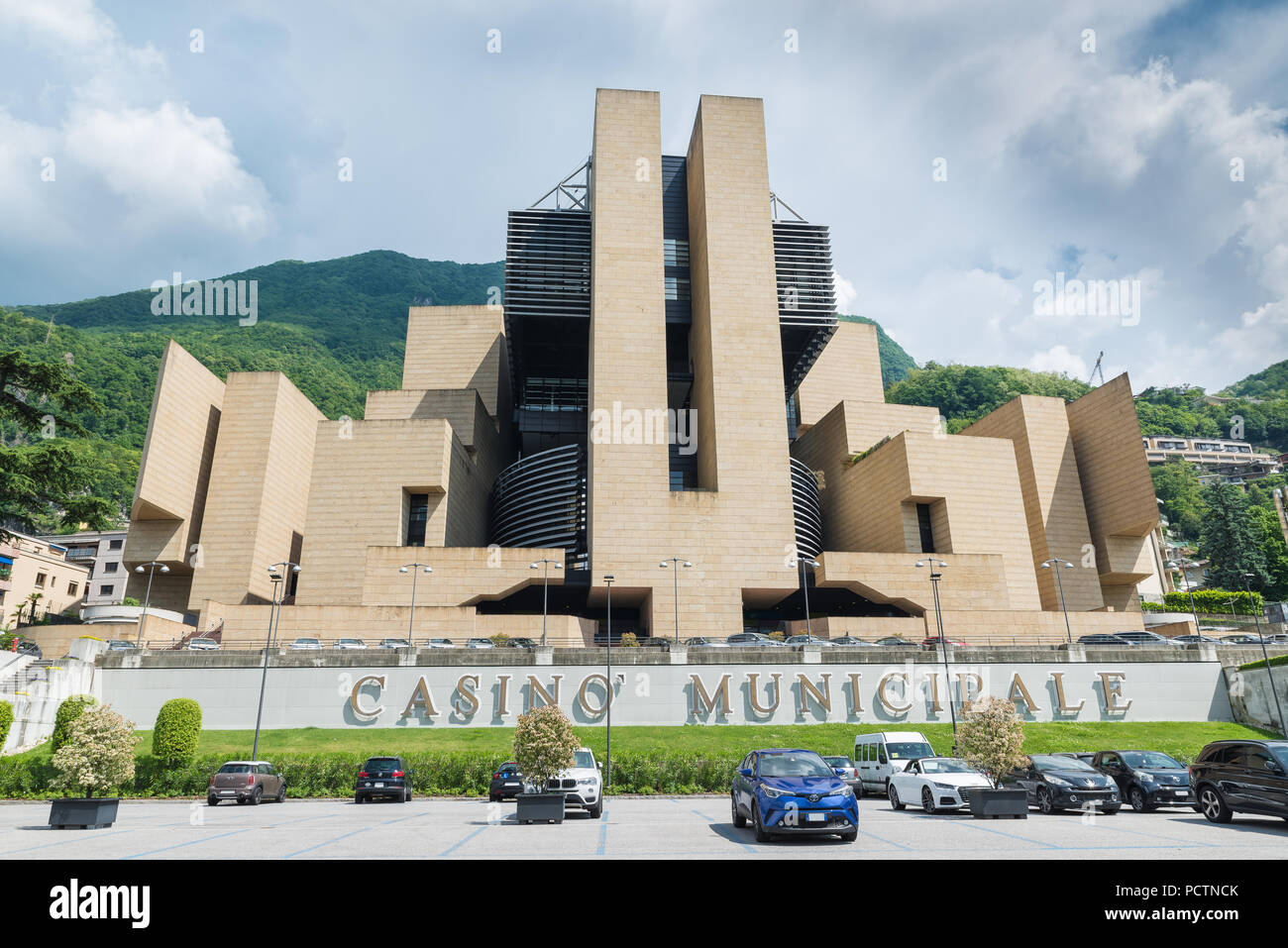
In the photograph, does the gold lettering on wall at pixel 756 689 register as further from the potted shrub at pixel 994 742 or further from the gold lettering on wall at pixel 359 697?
the potted shrub at pixel 994 742

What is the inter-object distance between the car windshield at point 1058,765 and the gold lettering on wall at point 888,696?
17475 millimetres

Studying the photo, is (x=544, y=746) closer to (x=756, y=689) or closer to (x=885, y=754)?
(x=885, y=754)

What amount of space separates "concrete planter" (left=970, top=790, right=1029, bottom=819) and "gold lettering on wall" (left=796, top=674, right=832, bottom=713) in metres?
22.2

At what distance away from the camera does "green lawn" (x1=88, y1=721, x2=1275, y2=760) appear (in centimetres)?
3353

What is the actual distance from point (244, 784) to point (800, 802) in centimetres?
2008

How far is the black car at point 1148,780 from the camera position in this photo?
19688 mm

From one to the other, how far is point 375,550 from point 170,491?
65.0ft

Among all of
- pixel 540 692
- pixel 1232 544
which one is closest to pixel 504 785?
pixel 540 692

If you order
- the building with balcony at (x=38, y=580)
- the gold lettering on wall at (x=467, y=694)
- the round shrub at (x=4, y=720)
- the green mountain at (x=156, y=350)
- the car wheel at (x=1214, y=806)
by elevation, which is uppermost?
the green mountain at (x=156, y=350)

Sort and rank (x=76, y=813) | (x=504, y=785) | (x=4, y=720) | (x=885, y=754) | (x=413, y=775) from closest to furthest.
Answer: (x=76, y=813)
(x=885, y=754)
(x=504, y=785)
(x=413, y=775)
(x=4, y=720)

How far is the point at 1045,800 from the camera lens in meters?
18.9

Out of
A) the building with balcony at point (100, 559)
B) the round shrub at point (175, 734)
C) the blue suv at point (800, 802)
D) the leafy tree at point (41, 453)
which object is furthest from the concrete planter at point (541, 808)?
the building with balcony at point (100, 559)
